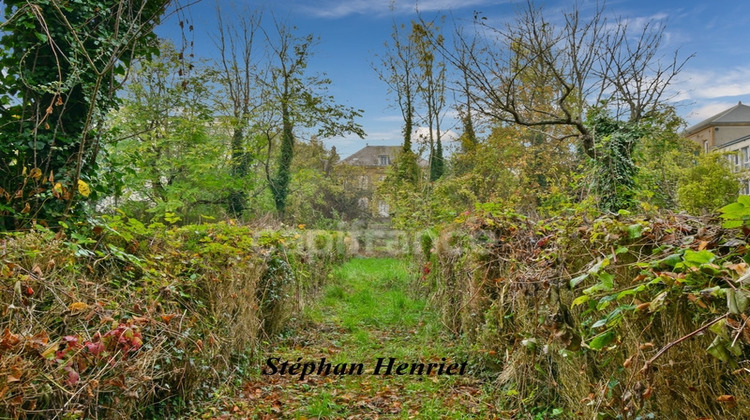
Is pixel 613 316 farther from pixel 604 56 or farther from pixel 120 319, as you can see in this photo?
pixel 604 56

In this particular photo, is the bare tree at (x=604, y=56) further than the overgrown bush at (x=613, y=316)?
Yes

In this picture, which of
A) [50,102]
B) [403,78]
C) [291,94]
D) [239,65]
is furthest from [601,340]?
[403,78]

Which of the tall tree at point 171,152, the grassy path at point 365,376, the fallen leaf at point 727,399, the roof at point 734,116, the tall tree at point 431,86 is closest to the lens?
the fallen leaf at point 727,399

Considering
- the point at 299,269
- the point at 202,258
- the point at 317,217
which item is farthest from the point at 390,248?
the point at 202,258

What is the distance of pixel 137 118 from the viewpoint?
37.2 ft

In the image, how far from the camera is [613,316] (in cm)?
181

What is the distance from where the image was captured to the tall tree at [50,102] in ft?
12.0

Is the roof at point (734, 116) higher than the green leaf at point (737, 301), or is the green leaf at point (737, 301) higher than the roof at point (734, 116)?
the roof at point (734, 116)

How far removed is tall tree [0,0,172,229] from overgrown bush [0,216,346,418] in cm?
48

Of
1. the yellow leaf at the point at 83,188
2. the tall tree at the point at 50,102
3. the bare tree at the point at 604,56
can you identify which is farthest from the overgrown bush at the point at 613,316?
the bare tree at the point at 604,56

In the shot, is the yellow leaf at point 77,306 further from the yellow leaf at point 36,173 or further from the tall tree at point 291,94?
the tall tree at point 291,94

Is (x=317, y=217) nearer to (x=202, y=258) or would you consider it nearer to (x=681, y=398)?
(x=202, y=258)

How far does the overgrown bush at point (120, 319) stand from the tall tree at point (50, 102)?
483 millimetres

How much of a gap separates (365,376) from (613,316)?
3.18 m
